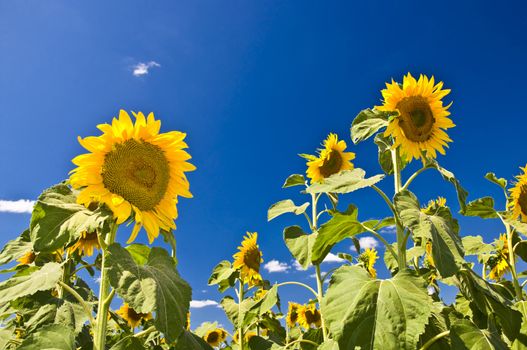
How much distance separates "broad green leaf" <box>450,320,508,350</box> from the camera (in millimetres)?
2539

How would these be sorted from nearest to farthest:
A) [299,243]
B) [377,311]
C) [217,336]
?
[377,311]
[299,243]
[217,336]

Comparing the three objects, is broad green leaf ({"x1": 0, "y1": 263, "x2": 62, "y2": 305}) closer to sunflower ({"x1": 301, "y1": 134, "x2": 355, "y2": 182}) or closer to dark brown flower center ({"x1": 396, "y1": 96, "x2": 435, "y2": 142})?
dark brown flower center ({"x1": 396, "y1": 96, "x2": 435, "y2": 142})

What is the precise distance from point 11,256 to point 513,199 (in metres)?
4.86

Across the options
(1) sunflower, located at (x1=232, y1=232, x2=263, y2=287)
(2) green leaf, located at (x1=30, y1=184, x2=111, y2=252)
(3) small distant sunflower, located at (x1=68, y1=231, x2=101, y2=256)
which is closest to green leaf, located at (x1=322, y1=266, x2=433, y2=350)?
(2) green leaf, located at (x1=30, y1=184, x2=111, y2=252)

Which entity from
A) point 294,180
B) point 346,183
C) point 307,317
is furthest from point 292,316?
point 346,183

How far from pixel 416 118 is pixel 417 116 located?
0.02 m

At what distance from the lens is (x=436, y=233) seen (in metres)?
2.62

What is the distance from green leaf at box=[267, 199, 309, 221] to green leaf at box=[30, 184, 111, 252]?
2.26 metres

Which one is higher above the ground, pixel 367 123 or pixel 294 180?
pixel 294 180

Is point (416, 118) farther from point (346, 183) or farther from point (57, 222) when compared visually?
point (57, 222)

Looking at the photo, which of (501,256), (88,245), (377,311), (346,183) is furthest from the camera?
(501,256)

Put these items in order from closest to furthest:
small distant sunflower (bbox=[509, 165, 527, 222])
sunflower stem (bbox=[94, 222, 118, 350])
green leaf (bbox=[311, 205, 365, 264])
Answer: sunflower stem (bbox=[94, 222, 118, 350]) < green leaf (bbox=[311, 205, 365, 264]) < small distant sunflower (bbox=[509, 165, 527, 222])

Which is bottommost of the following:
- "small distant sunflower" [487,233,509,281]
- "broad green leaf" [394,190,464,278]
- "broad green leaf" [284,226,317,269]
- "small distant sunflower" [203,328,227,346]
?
"broad green leaf" [394,190,464,278]

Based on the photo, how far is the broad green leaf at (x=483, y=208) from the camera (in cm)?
449
